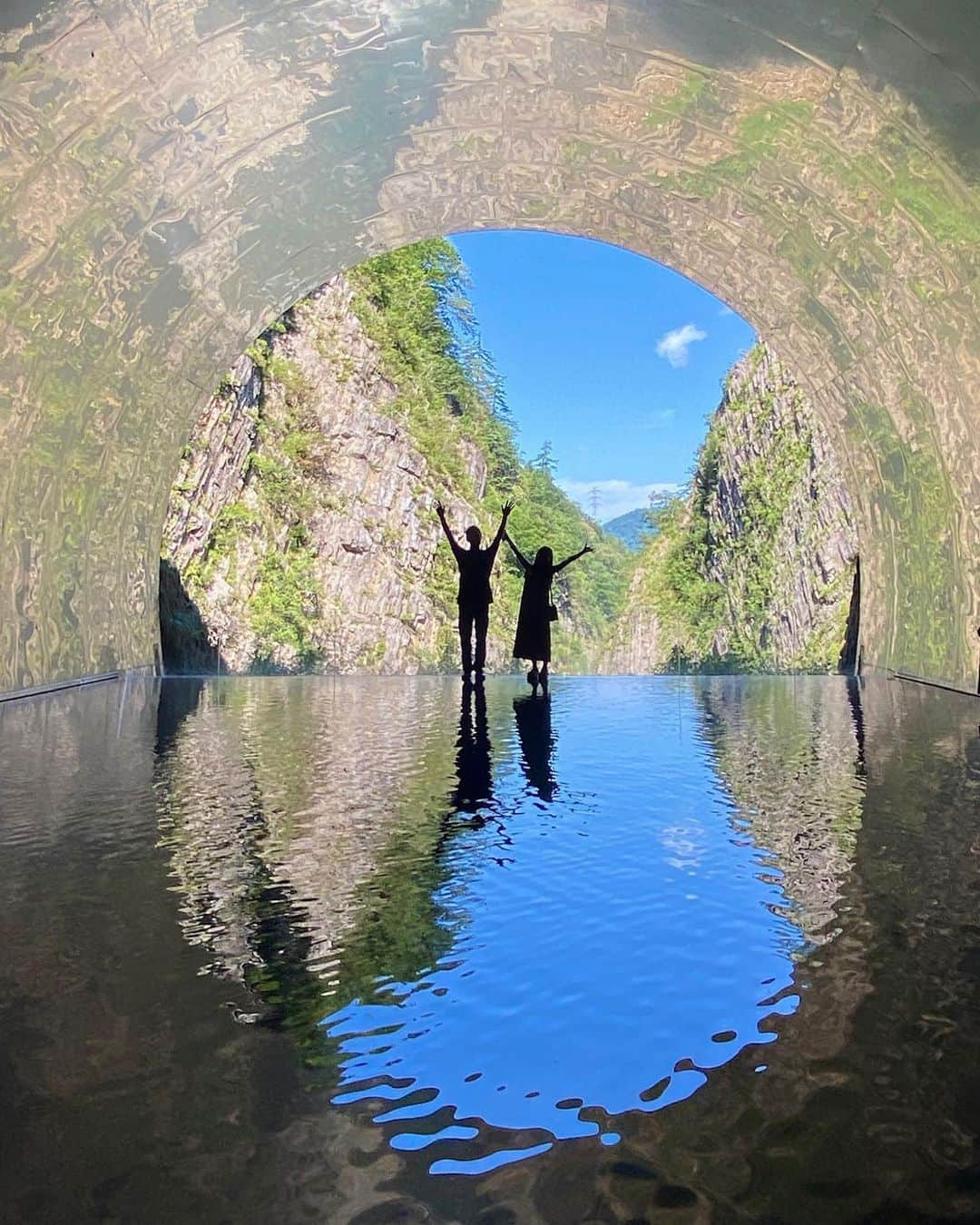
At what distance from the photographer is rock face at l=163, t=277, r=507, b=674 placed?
903 inches

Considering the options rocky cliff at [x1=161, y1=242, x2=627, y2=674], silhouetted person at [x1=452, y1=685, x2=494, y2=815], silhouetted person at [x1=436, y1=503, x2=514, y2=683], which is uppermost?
rocky cliff at [x1=161, y1=242, x2=627, y2=674]

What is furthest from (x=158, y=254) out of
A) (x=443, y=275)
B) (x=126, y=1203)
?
(x=443, y=275)

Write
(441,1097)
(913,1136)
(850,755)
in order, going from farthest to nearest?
(850,755) → (441,1097) → (913,1136)

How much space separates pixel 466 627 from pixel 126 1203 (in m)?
10.2

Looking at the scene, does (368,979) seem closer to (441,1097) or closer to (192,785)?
(441,1097)

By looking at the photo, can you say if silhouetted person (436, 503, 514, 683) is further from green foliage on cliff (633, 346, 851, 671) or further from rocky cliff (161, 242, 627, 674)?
green foliage on cliff (633, 346, 851, 671)

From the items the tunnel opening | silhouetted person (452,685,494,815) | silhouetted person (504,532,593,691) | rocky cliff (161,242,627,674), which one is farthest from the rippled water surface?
rocky cliff (161,242,627,674)

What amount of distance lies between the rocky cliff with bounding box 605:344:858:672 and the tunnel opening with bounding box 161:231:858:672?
A: 0.22 ft

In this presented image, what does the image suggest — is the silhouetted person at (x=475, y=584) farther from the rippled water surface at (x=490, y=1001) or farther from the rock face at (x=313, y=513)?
the rock face at (x=313, y=513)

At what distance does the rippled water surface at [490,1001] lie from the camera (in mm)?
1652

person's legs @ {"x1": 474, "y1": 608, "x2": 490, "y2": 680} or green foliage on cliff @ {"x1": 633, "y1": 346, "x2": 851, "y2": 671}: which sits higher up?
green foliage on cliff @ {"x1": 633, "y1": 346, "x2": 851, "y2": 671}

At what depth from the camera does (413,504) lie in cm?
2759

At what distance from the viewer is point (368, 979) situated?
250 centimetres

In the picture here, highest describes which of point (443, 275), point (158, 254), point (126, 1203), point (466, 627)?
point (443, 275)
